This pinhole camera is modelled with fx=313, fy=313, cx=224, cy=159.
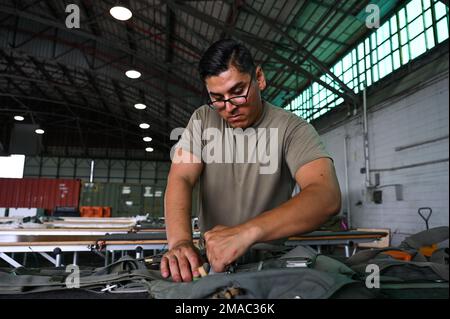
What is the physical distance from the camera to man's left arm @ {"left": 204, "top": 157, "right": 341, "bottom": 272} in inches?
27.8

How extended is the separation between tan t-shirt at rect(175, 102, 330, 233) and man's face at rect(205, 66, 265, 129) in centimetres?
6

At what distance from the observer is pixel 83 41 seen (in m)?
9.75

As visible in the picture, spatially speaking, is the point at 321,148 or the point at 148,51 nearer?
the point at 321,148

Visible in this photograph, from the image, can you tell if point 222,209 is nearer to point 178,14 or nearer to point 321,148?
point 321,148

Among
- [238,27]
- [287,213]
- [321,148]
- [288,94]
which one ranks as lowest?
[287,213]

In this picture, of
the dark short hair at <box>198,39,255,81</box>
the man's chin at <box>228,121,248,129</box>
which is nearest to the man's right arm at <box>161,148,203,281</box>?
the man's chin at <box>228,121,248,129</box>

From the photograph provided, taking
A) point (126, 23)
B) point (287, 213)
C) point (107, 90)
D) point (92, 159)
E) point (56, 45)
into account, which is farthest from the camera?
point (92, 159)

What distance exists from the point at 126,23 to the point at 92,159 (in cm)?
1462

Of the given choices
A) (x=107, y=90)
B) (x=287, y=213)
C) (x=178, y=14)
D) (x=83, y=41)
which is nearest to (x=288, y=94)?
(x=178, y=14)

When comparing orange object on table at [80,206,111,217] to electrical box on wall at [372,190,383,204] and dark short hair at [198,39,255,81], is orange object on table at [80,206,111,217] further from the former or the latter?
dark short hair at [198,39,255,81]

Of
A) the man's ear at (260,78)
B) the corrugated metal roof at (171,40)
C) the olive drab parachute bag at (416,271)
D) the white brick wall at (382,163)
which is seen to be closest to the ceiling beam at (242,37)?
the corrugated metal roof at (171,40)

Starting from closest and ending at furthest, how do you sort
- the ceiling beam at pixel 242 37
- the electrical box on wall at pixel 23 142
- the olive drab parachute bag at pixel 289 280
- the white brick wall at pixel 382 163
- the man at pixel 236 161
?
the olive drab parachute bag at pixel 289 280, the man at pixel 236 161, the white brick wall at pixel 382 163, the ceiling beam at pixel 242 37, the electrical box on wall at pixel 23 142

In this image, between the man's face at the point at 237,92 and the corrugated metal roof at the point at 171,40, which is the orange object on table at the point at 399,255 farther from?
the corrugated metal roof at the point at 171,40

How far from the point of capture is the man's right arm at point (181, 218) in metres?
0.79
